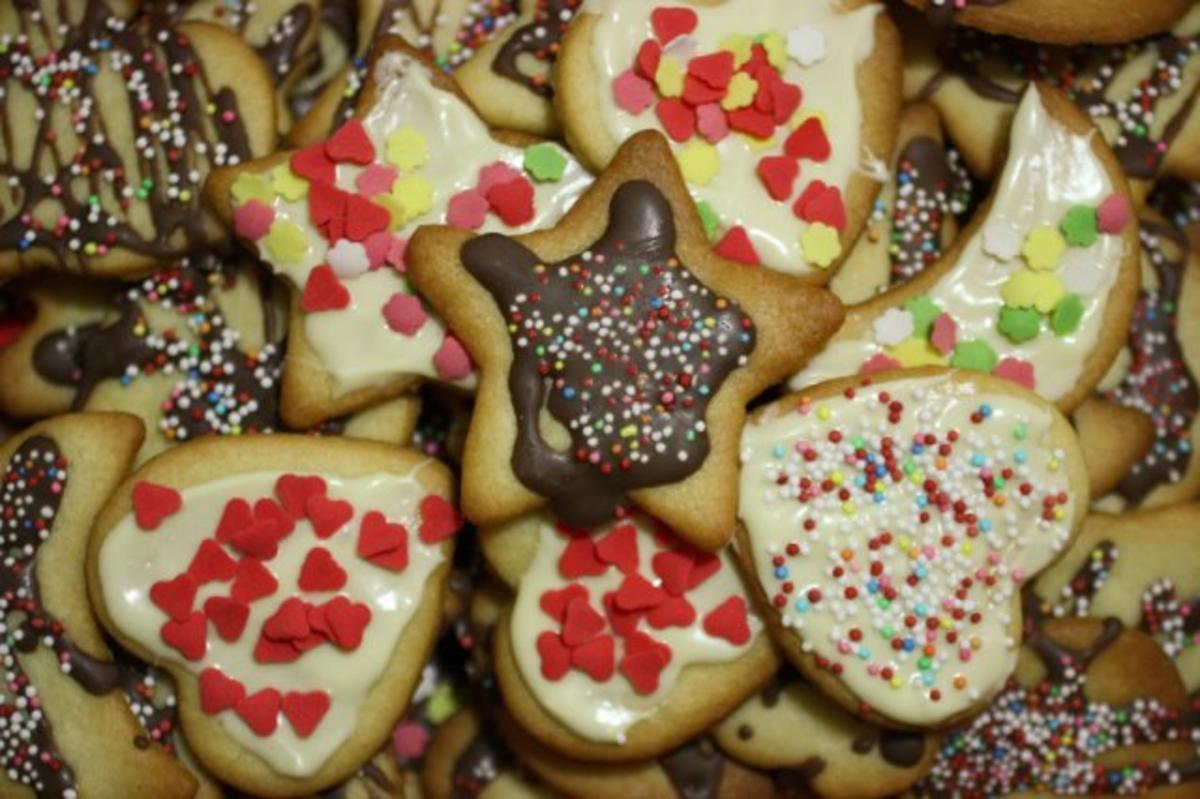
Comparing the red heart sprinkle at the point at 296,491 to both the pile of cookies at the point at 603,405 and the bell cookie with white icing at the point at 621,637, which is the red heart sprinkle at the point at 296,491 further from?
the bell cookie with white icing at the point at 621,637

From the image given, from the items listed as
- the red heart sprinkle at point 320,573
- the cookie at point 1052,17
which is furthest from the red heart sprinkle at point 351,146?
the cookie at point 1052,17

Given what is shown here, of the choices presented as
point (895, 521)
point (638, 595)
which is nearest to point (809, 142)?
point (895, 521)

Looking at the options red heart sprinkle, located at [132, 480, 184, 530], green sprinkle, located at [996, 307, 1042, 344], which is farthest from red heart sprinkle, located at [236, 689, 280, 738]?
green sprinkle, located at [996, 307, 1042, 344]

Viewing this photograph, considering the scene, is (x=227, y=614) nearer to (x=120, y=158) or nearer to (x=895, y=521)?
(x=120, y=158)

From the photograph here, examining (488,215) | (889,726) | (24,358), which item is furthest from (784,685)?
(24,358)

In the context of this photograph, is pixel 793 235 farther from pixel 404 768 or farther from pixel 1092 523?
pixel 404 768

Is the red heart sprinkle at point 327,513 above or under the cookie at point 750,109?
under

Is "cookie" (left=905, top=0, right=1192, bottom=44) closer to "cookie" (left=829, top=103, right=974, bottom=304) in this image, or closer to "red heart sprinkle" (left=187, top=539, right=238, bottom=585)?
"cookie" (left=829, top=103, right=974, bottom=304)
